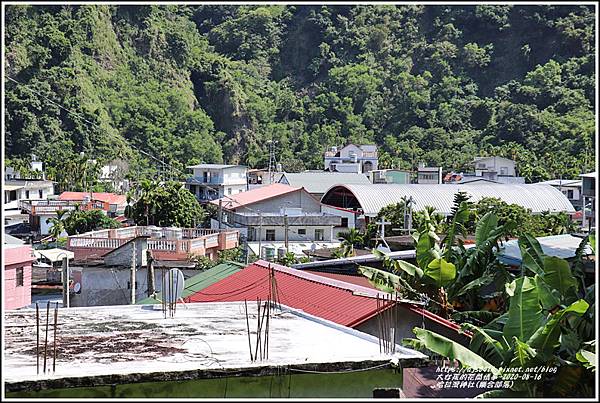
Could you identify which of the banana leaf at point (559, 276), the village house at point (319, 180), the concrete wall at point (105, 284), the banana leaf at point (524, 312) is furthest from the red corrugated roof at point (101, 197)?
the banana leaf at point (524, 312)

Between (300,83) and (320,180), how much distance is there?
4414cm

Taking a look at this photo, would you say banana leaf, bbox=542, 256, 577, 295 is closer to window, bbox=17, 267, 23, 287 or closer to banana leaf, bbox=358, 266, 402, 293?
banana leaf, bbox=358, 266, 402, 293

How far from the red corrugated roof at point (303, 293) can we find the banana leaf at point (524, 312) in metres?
1.39

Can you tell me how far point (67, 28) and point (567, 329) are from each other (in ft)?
236

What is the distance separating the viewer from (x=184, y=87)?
261 ft

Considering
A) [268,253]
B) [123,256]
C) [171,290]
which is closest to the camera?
[171,290]

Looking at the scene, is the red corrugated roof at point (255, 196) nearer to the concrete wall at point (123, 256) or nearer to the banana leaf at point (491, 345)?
the concrete wall at point (123, 256)

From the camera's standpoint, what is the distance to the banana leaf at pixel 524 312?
23.0 ft

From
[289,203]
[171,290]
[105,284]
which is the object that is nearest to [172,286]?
[171,290]

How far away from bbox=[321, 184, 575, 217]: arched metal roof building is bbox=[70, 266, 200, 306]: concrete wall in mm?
17736

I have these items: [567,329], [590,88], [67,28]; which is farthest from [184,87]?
[567,329]

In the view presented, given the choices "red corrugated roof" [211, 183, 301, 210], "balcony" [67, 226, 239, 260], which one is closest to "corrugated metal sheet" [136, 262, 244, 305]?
"balcony" [67, 226, 239, 260]

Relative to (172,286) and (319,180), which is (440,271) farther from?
(319,180)

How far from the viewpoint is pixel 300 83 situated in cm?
8950
